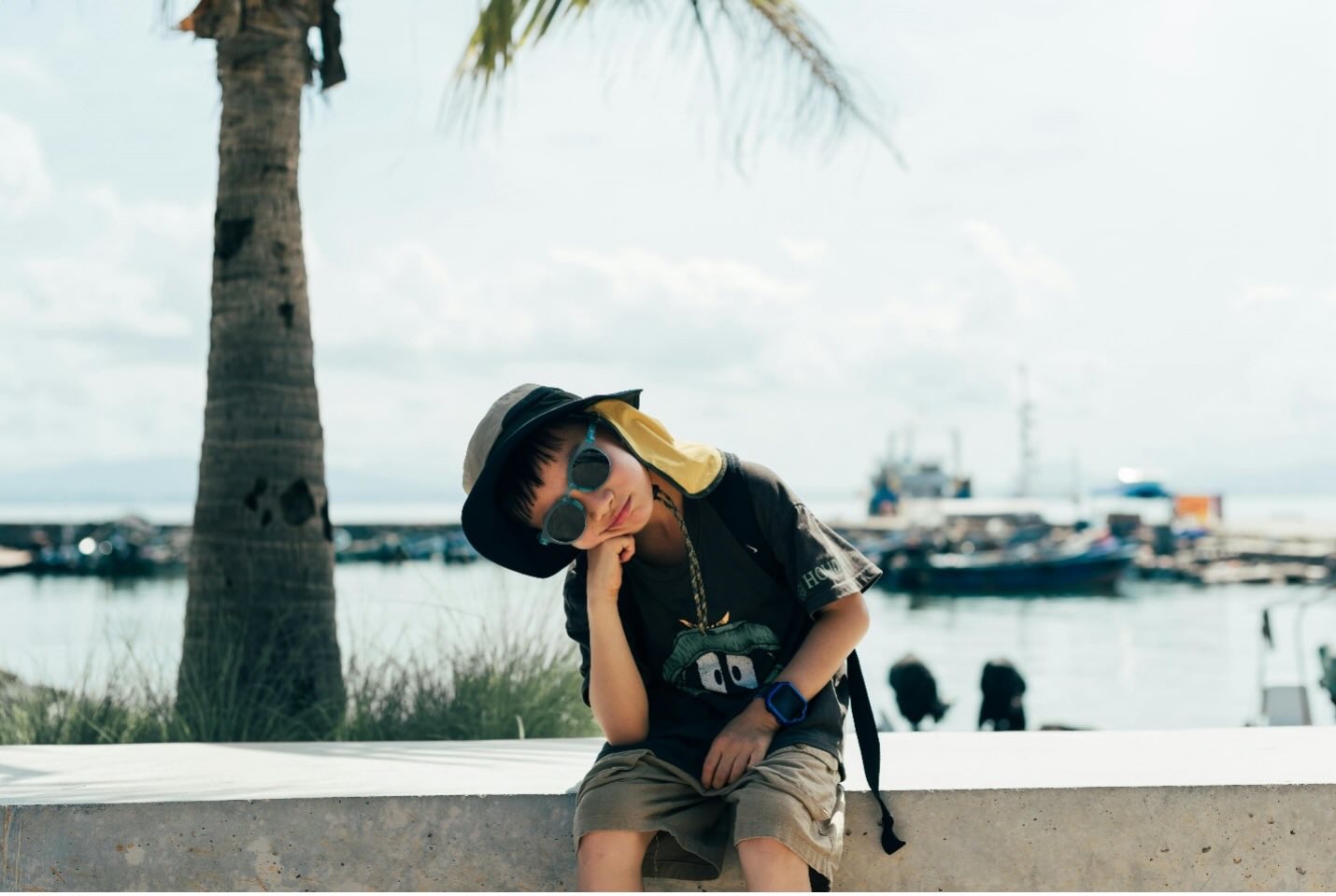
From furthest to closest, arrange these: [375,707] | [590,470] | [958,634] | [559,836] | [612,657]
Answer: [958,634]
[375,707]
[559,836]
[612,657]
[590,470]

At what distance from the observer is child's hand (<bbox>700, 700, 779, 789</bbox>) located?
2189mm

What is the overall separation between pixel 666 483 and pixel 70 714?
3.14 meters

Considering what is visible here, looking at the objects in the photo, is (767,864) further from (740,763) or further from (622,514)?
(622,514)

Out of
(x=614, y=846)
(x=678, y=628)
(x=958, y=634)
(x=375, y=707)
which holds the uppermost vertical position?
(x=678, y=628)

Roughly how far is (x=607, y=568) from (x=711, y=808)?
471 millimetres

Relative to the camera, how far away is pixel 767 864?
208 centimetres

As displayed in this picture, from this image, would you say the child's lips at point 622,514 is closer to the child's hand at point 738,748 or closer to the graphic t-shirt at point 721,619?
the graphic t-shirt at point 721,619

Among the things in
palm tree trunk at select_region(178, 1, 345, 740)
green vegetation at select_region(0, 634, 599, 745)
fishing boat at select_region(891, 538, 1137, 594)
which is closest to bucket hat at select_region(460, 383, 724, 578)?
green vegetation at select_region(0, 634, 599, 745)

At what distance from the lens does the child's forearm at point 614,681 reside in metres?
2.28

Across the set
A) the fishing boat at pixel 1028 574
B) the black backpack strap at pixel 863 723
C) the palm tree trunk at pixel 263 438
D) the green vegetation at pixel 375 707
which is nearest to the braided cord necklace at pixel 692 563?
the black backpack strap at pixel 863 723

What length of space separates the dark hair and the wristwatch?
56 centimetres

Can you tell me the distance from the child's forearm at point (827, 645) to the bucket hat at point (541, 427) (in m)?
0.32

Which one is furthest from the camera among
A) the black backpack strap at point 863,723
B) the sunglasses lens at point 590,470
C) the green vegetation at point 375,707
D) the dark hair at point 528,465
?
the green vegetation at point 375,707

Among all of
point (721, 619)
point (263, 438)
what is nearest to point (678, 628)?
point (721, 619)
